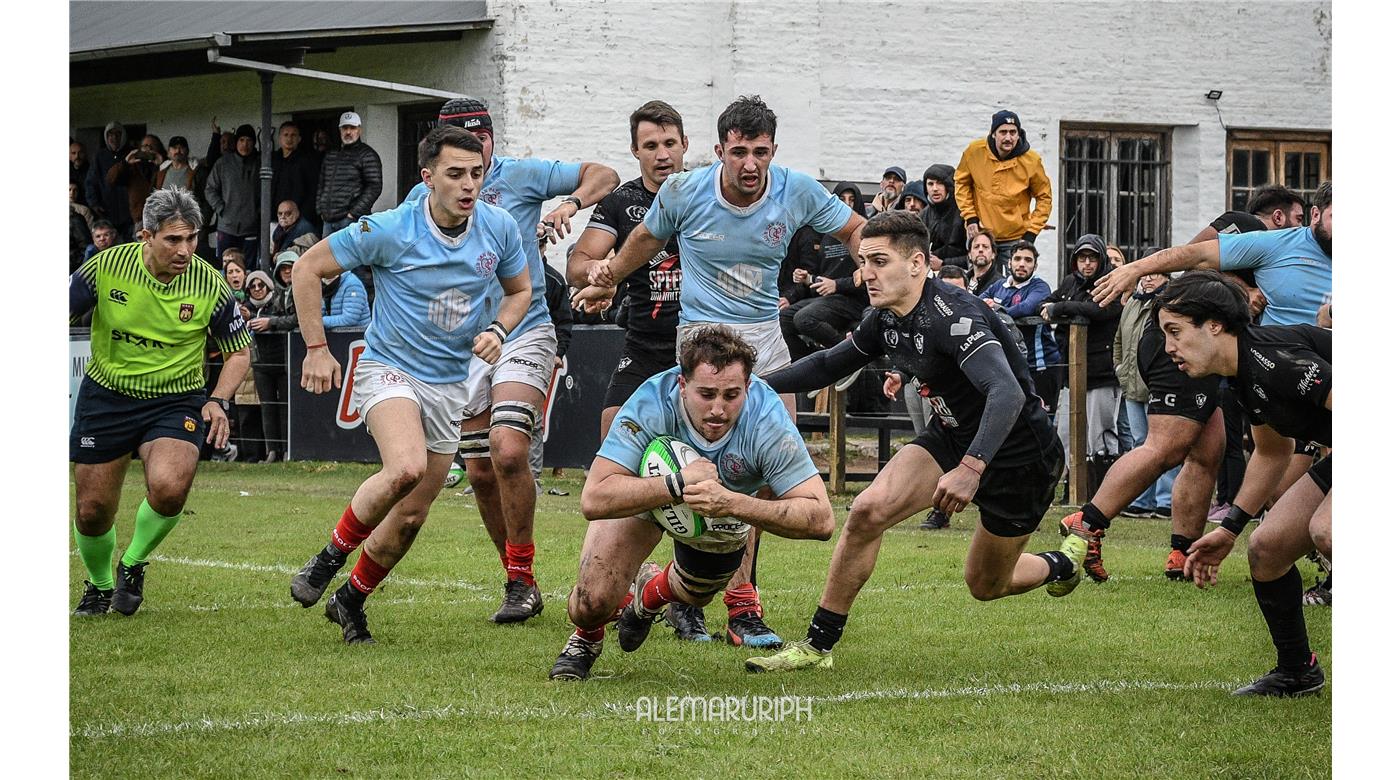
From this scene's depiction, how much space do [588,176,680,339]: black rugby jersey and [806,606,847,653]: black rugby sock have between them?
7.13 ft

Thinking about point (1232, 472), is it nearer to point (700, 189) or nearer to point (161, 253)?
point (700, 189)

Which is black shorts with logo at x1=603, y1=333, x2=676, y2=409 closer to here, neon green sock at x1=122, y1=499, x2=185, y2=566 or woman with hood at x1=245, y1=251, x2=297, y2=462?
neon green sock at x1=122, y1=499, x2=185, y2=566

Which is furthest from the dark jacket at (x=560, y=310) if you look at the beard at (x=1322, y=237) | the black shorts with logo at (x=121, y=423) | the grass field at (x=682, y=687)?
the beard at (x=1322, y=237)

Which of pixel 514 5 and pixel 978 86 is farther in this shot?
pixel 978 86

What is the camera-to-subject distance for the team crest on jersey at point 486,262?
25.9ft

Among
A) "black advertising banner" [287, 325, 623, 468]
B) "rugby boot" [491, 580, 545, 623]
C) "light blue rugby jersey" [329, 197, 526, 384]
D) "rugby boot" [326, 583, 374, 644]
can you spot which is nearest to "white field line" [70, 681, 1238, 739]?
"rugby boot" [326, 583, 374, 644]

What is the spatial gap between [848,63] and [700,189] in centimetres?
1443

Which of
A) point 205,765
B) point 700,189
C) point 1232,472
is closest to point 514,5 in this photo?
point 1232,472

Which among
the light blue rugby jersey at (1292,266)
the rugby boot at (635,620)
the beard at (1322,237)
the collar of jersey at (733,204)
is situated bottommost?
the rugby boot at (635,620)

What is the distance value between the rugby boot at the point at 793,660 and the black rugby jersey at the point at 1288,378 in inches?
78.7

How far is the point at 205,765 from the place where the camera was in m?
5.18

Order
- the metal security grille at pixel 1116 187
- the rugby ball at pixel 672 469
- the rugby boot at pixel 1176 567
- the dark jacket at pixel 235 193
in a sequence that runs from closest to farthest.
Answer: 1. the rugby ball at pixel 672 469
2. the rugby boot at pixel 1176 567
3. the dark jacket at pixel 235 193
4. the metal security grille at pixel 1116 187

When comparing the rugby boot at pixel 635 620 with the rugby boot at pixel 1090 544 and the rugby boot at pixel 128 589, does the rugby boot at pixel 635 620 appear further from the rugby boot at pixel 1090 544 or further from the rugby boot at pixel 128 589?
the rugby boot at pixel 1090 544

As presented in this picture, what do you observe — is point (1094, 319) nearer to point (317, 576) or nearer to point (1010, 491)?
point (1010, 491)
